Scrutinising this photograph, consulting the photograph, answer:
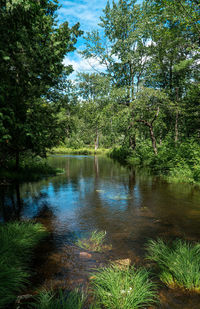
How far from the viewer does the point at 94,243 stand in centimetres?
534

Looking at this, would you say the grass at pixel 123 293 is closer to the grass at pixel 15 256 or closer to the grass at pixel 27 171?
the grass at pixel 15 256

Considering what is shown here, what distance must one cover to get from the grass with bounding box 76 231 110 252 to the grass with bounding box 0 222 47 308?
1235 millimetres

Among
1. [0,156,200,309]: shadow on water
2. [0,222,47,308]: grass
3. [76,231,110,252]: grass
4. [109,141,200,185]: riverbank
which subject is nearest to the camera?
[0,222,47,308]: grass

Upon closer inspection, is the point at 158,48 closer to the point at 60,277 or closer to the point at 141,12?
the point at 141,12

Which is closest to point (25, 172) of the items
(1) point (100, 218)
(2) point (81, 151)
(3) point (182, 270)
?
(1) point (100, 218)

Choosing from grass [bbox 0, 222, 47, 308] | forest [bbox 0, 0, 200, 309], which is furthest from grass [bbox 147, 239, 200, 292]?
grass [bbox 0, 222, 47, 308]

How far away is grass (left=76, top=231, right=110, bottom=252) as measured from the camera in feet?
16.7

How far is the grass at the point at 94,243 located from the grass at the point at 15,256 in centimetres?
123

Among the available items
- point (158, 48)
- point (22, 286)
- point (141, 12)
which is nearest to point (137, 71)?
point (158, 48)

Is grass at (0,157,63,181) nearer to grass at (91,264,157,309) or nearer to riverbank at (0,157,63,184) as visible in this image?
riverbank at (0,157,63,184)

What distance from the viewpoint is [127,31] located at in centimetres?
2669

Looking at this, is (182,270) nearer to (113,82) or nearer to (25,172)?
(25,172)

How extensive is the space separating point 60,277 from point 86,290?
711mm

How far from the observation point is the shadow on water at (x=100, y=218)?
412 centimetres
